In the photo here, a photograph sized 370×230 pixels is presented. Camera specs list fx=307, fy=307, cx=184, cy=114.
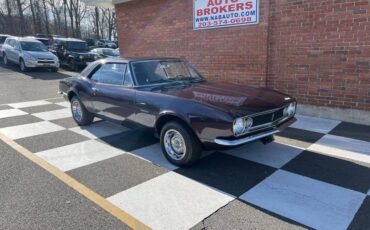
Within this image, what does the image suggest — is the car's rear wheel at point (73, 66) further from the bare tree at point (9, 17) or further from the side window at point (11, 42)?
the bare tree at point (9, 17)

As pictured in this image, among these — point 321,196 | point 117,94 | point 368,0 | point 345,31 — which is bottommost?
point 321,196

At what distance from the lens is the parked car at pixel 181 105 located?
3697 millimetres

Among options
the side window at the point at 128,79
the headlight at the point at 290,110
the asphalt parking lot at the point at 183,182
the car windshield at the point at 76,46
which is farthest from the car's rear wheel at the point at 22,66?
the headlight at the point at 290,110

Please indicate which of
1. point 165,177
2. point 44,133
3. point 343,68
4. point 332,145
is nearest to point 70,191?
point 165,177

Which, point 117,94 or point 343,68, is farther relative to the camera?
point 343,68

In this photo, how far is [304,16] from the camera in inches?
252

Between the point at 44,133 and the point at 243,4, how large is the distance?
523 cm

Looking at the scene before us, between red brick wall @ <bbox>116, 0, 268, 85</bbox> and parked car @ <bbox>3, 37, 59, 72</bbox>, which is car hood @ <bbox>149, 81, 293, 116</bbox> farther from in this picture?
parked car @ <bbox>3, 37, 59, 72</bbox>

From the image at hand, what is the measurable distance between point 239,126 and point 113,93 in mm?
2414

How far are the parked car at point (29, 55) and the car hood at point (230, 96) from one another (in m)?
12.9

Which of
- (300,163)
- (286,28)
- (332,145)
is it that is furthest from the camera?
(286,28)

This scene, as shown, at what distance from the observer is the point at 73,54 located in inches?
685

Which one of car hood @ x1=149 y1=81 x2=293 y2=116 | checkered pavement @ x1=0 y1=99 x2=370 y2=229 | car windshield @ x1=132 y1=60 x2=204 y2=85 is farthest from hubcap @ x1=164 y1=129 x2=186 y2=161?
car windshield @ x1=132 y1=60 x2=204 y2=85

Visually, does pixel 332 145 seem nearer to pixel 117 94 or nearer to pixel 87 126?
pixel 117 94
